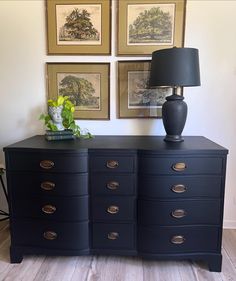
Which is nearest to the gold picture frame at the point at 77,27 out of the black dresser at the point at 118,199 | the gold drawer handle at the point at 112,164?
the black dresser at the point at 118,199

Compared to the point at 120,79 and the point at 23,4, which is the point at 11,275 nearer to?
the point at 120,79

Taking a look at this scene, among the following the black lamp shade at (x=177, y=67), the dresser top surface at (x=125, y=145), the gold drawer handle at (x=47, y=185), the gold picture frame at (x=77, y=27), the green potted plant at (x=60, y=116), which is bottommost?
the gold drawer handle at (x=47, y=185)

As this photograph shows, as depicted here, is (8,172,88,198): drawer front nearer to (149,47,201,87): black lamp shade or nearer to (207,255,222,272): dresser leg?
(149,47,201,87): black lamp shade

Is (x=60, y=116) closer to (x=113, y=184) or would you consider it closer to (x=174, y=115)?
(x=113, y=184)

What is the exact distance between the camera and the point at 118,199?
1729 mm

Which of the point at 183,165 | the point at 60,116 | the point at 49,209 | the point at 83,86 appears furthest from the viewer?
the point at 83,86

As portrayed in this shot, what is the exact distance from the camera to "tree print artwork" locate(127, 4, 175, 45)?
205 centimetres

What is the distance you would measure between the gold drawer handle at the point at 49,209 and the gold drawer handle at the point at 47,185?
0.13 m

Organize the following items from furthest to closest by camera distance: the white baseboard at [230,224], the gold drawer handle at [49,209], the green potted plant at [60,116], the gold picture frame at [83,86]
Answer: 1. the white baseboard at [230,224]
2. the gold picture frame at [83,86]
3. the green potted plant at [60,116]
4. the gold drawer handle at [49,209]

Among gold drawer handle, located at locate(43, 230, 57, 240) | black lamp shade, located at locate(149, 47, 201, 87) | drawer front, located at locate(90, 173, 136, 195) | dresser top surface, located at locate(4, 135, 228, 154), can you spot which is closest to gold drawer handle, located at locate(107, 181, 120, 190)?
drawer front, located at locate(90, 173, 136, 195)

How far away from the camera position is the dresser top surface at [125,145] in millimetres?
1642

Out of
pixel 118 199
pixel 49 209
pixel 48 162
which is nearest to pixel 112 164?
pixel 118 199

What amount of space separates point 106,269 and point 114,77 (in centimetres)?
151

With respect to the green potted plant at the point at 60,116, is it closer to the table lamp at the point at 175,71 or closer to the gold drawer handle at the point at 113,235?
the table lamp at the point at 175,71
